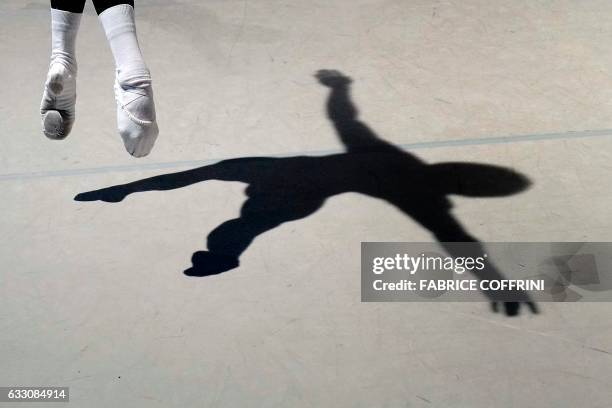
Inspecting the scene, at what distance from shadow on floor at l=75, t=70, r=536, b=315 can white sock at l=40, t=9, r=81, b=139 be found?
0.52 meters

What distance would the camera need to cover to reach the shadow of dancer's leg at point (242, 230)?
10.7ft

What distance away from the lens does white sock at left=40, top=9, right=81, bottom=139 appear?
10.1ft

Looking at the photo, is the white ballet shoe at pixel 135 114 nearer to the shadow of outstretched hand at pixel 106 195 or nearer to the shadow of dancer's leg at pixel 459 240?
the shadow of outstretched hand at pixel 106 195

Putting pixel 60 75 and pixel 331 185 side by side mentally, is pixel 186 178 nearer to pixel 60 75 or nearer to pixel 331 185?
pixel 331 185

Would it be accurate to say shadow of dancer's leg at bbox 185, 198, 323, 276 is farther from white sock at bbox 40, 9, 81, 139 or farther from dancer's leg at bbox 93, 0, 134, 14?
dancer's leg at bbox 93, 0, 134, 14

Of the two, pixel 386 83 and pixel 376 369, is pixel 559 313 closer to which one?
pixel 376 369

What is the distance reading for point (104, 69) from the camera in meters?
4.60

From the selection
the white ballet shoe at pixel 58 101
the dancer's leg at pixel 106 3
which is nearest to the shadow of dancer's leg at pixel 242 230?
the white ballet shoe at pixel 58 101

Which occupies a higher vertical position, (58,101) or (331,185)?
(58,101)

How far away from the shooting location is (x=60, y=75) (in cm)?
306

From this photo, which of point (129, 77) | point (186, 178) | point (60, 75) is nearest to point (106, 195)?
point (186, 178)

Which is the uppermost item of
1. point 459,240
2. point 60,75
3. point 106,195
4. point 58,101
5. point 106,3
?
point 106,3

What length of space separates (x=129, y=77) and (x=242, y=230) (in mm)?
761

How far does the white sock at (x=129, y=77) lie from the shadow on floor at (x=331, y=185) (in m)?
0.56
